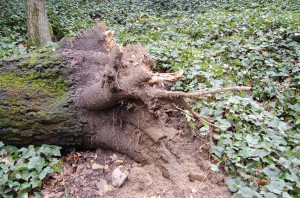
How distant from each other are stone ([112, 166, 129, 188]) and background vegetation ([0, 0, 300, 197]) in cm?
92

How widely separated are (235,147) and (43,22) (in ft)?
17.8

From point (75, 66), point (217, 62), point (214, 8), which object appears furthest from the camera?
point (214, 8)

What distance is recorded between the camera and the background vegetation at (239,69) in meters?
2.44

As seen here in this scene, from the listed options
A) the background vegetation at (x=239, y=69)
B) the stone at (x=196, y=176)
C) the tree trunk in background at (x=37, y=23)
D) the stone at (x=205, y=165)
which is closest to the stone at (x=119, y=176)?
the stone at (x=196, y=176)

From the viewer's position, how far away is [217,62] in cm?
476

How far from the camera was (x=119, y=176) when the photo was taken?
7.95 feet

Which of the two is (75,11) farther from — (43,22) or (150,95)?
(150,95)

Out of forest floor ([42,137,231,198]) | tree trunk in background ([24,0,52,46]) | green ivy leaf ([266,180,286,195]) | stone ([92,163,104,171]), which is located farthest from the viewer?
tree trunk in background ([24,0,52,46])

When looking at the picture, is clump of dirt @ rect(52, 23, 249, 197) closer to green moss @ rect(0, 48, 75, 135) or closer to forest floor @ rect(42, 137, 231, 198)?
forest floor @ rect(42, 137, 231, 198)

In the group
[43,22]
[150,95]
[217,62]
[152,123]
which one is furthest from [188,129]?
[43,22]

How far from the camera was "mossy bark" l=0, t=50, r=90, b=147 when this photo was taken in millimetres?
Answer: 2643

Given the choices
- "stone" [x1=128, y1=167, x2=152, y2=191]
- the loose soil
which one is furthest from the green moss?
"stone" [x1=128, y1=167, x2=152, y2=191]

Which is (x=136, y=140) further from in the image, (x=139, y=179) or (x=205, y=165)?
(x=205, y=165)

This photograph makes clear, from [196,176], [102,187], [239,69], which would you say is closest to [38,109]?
[102,187]
